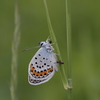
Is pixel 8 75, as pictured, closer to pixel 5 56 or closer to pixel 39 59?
pixel 5 56

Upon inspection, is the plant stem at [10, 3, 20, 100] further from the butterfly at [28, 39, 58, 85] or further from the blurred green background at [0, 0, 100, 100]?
the blurred green background at [0, 0, 100, 100]

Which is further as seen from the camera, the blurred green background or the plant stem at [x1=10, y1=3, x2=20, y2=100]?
the blurred green background

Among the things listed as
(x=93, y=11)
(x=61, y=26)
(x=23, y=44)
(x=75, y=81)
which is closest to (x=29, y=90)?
(x=75, y=81)

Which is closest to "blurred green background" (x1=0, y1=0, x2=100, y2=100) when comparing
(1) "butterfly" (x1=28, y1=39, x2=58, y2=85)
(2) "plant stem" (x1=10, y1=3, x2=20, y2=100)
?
(1) "butterfly" (x1=28, y1=39, x2=58, y2=85)

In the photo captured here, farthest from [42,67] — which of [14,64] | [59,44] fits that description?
[59,44]

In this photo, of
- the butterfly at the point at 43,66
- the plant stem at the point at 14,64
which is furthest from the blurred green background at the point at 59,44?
the plant stem at the point at 14,64

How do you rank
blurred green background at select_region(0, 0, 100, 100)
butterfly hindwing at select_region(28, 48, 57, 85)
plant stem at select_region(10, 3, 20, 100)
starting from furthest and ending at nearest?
1. blurred green background at select_region(0, 0, 100, 100)
2. butterfly hindwing at select_region(28, 48, 57, 85)
3. plant stem at select_region(10, 3, 20, 100)
